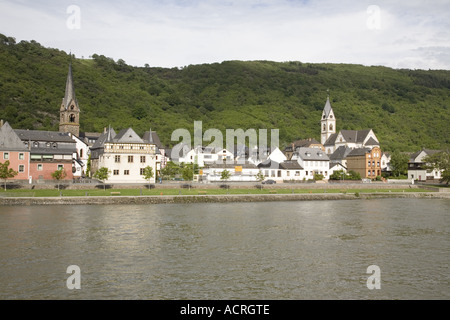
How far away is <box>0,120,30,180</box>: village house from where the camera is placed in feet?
200

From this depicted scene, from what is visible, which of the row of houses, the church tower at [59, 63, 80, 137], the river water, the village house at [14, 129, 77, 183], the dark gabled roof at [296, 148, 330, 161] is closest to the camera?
the river water

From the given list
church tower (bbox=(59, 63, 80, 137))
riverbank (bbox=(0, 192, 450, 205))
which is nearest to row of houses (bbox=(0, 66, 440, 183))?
church tower (bbox=(59, 63, 80, 137))

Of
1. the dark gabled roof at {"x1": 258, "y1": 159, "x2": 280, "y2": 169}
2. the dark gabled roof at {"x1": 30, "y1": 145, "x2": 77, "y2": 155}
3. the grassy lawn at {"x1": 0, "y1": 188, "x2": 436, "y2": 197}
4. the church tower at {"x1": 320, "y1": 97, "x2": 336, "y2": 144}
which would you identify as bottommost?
the grassy lawn at {"x1": 0, "y1": 188, "x2": 436, "y2": 197}

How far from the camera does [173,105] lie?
16662 cm

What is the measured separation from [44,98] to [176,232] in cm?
9816

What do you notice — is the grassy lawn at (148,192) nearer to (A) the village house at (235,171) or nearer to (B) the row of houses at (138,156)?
(B) the row of houses at (138,156)

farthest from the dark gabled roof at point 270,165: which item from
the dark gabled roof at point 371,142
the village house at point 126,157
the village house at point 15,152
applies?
the village house at point 15,152

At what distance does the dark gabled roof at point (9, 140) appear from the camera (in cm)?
6125

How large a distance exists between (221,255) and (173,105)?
482 feet

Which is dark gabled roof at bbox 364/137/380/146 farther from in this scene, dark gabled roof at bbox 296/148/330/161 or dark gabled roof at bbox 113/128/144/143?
dark gabled roof at bbox 113/128/144/143

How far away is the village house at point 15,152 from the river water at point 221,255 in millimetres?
24307

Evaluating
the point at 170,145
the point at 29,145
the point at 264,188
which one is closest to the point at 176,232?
the point at 264,188

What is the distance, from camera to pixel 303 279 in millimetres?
19031
